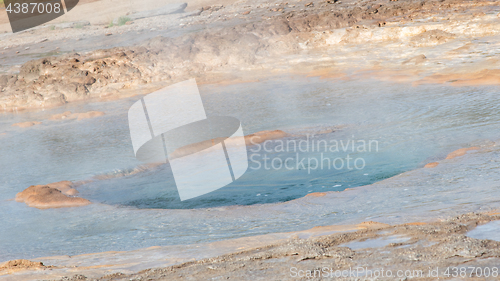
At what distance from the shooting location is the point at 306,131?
600 centimetres

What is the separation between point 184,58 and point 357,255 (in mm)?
8614

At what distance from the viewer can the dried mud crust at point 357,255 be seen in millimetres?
2271

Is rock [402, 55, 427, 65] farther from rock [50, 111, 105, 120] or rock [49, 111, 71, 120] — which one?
rock [49, 111, 71, 120]

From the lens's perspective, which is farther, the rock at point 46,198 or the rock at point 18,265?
the rock at point 46,198

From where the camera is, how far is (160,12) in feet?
51.5

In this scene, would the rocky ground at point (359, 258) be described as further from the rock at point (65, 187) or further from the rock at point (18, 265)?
the rock at point (65, 187)

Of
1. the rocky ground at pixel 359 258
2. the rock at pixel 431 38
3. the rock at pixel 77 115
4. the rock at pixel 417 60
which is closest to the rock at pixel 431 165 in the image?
the rocky ground at pixel 359 258

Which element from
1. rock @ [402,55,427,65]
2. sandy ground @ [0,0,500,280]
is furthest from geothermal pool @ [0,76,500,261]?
rock @ [402,55,427,65]

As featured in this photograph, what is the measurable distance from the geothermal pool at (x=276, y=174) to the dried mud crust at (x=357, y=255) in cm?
38

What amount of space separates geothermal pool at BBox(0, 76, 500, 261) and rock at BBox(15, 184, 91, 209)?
0.32 ft

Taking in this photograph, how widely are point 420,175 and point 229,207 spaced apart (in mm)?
1746

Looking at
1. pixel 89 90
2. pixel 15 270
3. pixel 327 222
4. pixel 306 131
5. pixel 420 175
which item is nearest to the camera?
pixel 15 270

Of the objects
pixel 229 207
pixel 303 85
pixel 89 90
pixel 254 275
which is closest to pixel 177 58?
pixel 89 90

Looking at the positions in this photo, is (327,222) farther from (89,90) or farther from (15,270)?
(89,90)
